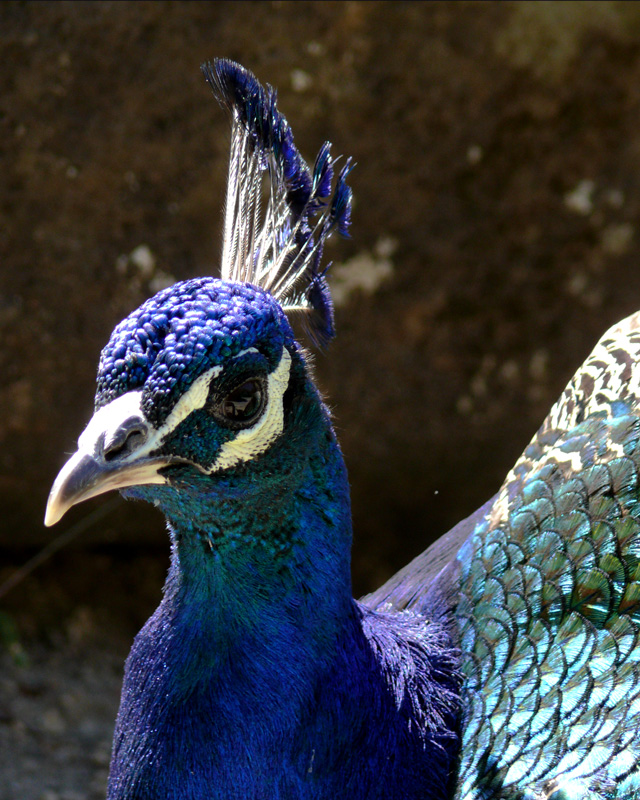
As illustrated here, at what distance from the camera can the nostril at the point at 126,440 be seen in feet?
4.02

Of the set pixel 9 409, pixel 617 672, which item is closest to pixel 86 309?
pixel 9 409

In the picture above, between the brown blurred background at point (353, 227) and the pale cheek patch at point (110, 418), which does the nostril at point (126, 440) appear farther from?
the brown blurred background at point (353, 227)

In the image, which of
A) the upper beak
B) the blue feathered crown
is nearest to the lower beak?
the upper beak

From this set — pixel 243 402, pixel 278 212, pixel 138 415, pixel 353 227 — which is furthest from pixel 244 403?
pixel 353 227

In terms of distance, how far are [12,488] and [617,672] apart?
7.00ft

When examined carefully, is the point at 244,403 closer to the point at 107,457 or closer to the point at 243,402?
the point at 243,402

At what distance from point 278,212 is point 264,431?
0.44 meters

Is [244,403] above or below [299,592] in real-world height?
above

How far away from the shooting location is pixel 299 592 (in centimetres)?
145

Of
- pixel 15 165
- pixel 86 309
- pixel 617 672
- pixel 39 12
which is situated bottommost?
pixel 617 672

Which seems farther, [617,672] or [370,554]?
[370,554]

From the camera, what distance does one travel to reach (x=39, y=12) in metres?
2.65

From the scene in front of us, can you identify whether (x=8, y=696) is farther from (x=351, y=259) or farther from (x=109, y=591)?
(x=351, y=259)

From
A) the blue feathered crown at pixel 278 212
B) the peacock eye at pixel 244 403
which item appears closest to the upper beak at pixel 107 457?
the peacock eye at pixel 244 403
